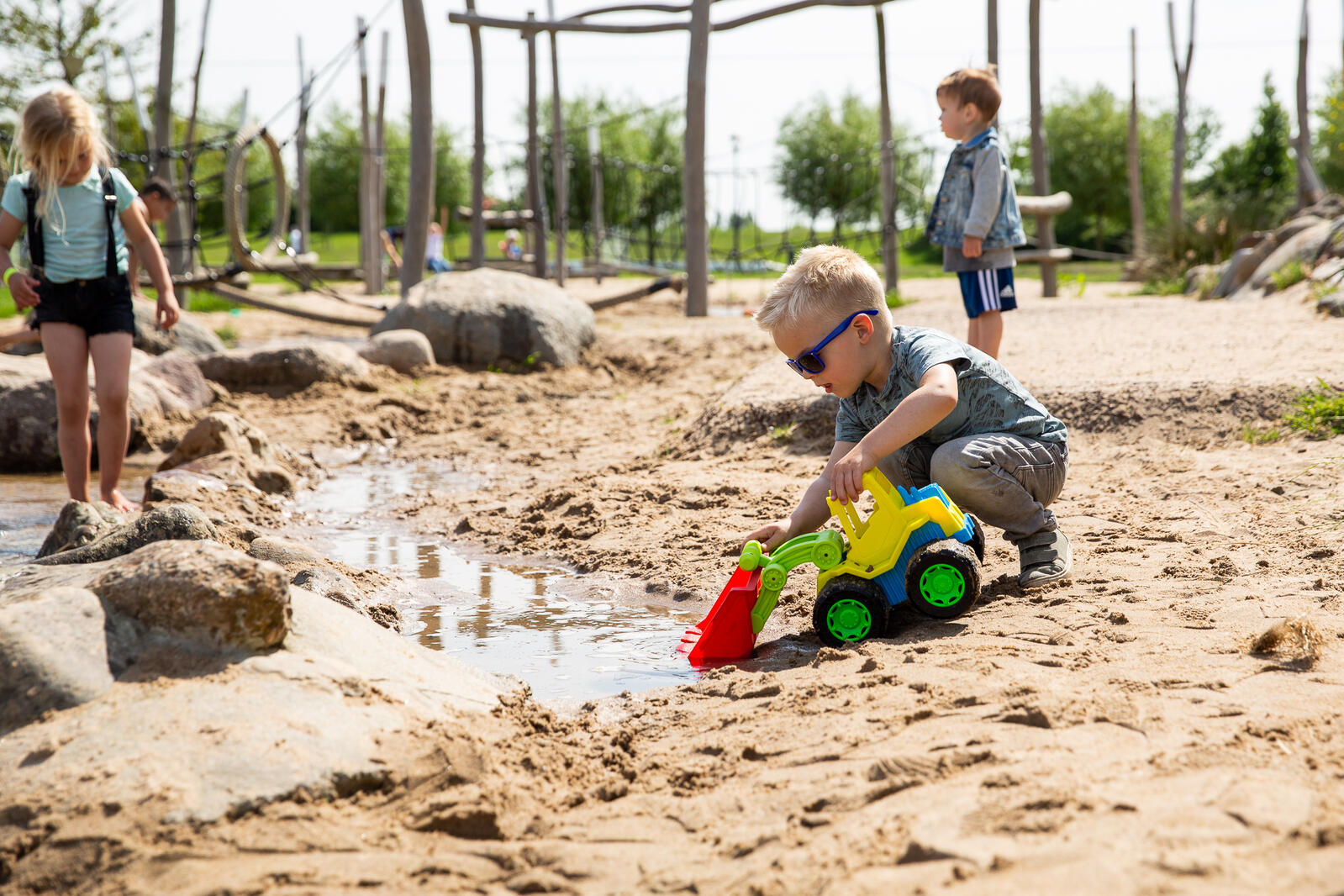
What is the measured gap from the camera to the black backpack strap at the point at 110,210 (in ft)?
14.8

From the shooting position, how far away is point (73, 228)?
445 cm

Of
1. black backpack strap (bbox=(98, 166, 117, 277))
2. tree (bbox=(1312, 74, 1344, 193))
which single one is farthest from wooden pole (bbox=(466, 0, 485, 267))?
tree (bbox=(1312, 74, 1344, 193))

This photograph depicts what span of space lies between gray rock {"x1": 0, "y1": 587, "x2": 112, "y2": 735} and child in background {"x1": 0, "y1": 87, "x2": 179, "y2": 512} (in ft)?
8.77

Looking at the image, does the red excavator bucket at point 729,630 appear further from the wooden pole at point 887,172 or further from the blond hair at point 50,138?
the wooden pole at point 887,172

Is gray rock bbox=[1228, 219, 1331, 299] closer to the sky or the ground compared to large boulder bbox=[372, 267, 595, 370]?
closer to the sky

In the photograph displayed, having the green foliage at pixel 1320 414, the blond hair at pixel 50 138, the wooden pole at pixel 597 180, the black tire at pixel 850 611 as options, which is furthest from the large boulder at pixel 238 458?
the wooden pole at pixel 597 180

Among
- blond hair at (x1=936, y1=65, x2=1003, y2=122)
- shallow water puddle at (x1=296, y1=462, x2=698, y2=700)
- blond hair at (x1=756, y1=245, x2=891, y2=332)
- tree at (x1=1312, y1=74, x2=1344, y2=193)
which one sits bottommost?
shallow water puddle at (x1=296, y1=462, x2=698, y2=700)

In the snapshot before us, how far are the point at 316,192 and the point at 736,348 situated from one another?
43.6 m

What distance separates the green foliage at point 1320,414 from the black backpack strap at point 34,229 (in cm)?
512

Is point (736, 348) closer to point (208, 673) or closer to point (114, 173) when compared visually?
point (114, 173)

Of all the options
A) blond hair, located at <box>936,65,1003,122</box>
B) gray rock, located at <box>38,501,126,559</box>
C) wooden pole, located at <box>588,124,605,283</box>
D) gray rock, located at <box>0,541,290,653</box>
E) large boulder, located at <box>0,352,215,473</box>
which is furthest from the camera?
wooden pole, located at <box>588,124,605,283</box>

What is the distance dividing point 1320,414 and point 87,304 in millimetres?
5042

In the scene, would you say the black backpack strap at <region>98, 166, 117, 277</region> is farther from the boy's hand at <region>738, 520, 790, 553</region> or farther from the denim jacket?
the denim jacket

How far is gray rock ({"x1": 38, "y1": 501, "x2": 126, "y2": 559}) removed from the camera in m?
3.77
